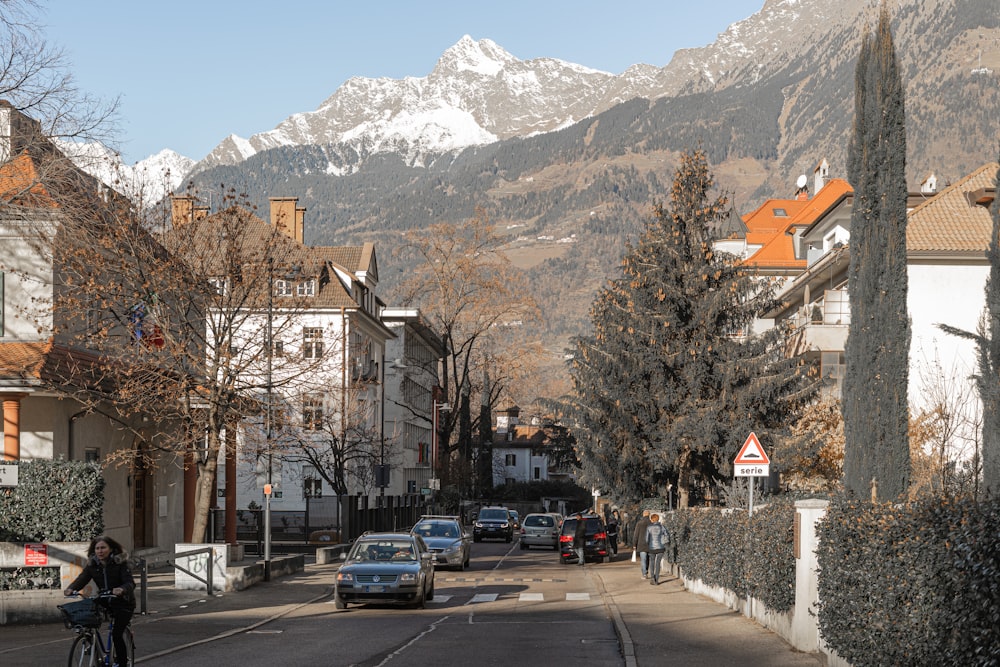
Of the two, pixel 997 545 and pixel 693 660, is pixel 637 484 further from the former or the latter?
pixel 997 545

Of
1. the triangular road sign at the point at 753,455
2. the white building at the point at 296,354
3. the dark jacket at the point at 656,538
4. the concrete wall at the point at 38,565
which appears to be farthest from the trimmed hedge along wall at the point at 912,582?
the white building at the point at 296,354

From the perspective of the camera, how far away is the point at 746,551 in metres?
20.5

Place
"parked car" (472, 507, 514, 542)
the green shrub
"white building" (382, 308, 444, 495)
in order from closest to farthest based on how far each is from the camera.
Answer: the green shrub, "parked car" (472, 507, 514, 542), "white building" (382, 308, 444, 495)

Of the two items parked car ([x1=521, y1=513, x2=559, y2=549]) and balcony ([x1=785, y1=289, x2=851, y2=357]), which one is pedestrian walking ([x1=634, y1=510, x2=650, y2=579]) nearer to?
balcony ([x1=785, y1=289, x2=851, y2=357])

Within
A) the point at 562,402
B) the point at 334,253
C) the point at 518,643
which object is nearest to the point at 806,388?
the point at 562,402

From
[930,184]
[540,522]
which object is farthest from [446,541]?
[930,184]

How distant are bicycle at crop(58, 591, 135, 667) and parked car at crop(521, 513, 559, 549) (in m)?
44.0

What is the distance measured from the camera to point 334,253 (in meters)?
72.7

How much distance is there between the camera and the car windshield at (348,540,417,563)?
83.5 feet

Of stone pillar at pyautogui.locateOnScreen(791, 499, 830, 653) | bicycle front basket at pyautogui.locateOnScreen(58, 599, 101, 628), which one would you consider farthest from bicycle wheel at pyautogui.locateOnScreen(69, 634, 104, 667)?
stone pillar at pyautogui.locateOnScreen(791, 499, 830, 653)

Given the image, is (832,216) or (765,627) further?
(832,216)

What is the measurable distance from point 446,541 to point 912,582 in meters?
27.6

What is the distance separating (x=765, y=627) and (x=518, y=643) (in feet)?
13.0

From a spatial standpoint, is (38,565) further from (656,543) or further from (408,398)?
(408,398)
